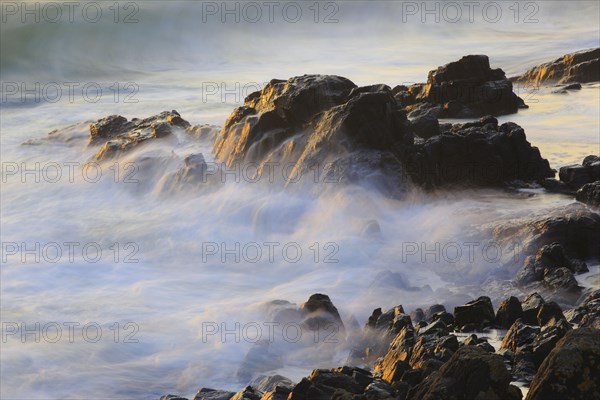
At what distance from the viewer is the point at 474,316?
27.9 feet

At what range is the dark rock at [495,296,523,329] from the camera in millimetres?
8383

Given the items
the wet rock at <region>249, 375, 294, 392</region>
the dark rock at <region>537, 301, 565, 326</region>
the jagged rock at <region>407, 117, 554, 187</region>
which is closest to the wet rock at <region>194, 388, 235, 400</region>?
the wet rock at <region>249, 375, 294, 392</region>

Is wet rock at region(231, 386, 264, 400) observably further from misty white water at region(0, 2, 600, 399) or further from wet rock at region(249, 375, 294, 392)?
misty white water at region(0, 2, 600, 399)

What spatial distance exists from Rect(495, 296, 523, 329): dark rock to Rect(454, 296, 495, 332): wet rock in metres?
0.09

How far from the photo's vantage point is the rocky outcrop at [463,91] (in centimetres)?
2025

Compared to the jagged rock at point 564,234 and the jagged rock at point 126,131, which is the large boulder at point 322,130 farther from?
the jagged rock at point 564,234

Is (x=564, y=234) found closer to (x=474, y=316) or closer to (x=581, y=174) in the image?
(x=474, y=316)

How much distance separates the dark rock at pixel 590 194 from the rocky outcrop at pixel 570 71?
44.9ft

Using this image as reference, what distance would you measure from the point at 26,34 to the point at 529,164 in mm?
27488

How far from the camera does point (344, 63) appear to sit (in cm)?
4066

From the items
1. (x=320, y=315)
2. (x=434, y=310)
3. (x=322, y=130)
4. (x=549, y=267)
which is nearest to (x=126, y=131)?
(x=322, y=130)

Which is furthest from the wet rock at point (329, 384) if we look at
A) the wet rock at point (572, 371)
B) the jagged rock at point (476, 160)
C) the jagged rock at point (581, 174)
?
the jagged rock at point (581, 174)

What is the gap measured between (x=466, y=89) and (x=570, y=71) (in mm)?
6865

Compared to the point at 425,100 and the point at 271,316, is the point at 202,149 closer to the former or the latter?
the point at 425,100
